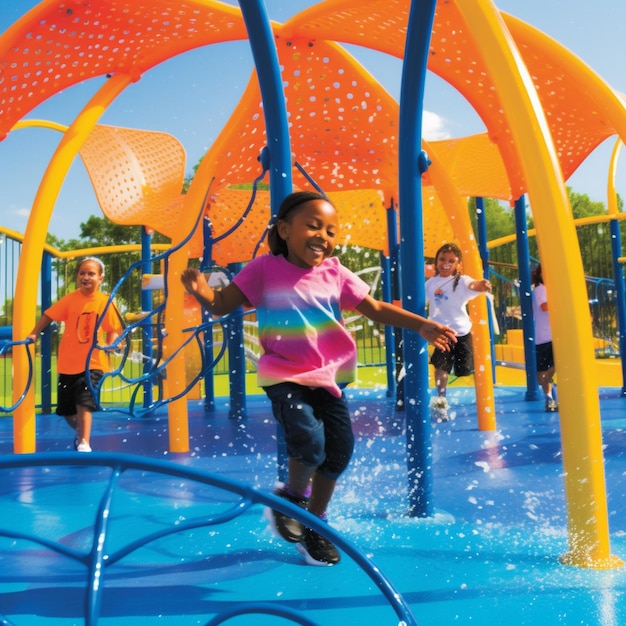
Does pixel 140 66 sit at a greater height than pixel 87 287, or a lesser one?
greater

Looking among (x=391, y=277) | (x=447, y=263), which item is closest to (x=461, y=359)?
(x=447, y=263)

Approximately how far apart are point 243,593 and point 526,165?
5.05ft

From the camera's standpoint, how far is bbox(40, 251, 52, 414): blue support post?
7504 mm

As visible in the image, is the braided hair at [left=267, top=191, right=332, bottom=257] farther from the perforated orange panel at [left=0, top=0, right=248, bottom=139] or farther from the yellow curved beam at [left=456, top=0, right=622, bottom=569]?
the perforated orange panel at [left=0, top=0, right=248, bottom=139]

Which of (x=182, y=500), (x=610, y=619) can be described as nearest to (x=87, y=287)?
(x=182, y=500)

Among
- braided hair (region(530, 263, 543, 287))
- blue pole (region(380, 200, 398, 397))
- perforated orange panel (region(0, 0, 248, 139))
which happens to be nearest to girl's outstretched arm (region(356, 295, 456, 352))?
perforated orange panel (region(0, 0, 248, 139))

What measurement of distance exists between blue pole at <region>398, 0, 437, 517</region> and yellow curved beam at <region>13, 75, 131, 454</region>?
271 centimetres

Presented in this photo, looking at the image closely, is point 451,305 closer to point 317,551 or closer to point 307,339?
point 307,339

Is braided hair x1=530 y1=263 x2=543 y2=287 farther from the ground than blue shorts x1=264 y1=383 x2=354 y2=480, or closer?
farther from the ground

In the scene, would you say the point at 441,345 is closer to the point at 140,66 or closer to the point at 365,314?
the point at 365,314

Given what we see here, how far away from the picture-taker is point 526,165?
7.36 feet

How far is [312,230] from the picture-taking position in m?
2.35

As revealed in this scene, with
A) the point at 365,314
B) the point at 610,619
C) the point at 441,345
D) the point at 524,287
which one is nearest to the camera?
the point at 610,619

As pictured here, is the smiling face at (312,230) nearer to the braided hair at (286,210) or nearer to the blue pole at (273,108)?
the braided hair at (286,210)
